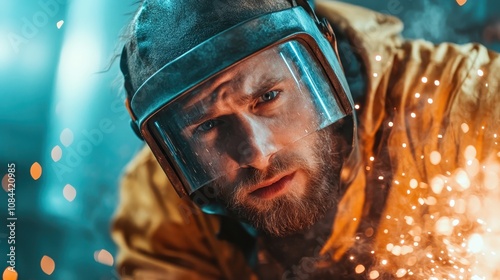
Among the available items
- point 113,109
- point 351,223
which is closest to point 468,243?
point 351,223

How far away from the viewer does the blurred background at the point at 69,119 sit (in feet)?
4.20

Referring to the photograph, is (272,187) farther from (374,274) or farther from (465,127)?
(465,127)

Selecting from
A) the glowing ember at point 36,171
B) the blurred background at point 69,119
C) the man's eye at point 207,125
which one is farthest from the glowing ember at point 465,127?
the glowing ember at point 36,171

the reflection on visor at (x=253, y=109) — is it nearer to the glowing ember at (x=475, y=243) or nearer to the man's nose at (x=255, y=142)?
the man's nose at (x=255, y=142)

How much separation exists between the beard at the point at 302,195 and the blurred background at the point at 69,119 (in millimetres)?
230

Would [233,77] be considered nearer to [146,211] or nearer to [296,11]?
[296,11]

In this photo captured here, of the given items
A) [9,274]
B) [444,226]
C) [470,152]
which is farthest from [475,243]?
[9,274]

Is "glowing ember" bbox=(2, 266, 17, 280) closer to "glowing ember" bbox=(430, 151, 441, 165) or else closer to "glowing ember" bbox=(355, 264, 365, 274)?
"glowing ember" bbox=(355, 264, 365, 274)

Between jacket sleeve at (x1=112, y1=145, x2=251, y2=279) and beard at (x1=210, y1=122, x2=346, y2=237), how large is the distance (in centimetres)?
8

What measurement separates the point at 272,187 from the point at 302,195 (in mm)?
60

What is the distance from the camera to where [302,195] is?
122cm

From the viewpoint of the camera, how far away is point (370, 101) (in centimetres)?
122

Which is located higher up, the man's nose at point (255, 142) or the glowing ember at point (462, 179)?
the man's nose at point (255, 142)

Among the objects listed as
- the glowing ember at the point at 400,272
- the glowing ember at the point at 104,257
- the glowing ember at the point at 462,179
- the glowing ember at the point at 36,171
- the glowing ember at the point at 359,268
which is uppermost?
the glowing ember at the point at 36,171
